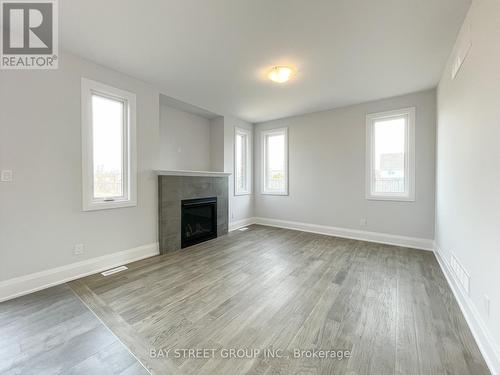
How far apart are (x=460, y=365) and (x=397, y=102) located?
13.2 feet

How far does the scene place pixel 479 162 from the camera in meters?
1.72

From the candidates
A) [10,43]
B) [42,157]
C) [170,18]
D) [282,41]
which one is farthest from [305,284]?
[10,43]

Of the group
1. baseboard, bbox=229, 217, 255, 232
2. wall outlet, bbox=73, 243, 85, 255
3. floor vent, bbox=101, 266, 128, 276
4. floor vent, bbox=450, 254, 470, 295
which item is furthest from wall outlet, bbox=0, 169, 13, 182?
floor vent, bbox=450, 254, 470, 295

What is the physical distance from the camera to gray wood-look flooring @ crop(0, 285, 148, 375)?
1423 millimetres

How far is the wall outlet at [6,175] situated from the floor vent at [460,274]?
458 centimetres

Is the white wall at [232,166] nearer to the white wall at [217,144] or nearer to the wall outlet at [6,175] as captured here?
the white wall at [217,144]

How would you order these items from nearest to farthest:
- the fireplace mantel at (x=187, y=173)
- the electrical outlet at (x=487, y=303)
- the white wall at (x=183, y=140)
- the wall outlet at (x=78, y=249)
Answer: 1. the electrical outlet at (x=487, y=303)
2. the wall outlet at (x=78, y=249)
3. the fireplace mantel at (x=187, y=173)
4. the white wall at (x=183, y=140)

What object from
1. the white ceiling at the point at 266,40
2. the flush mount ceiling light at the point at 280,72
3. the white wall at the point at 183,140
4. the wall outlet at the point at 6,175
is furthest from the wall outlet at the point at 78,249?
the flush mount ceiling light at the point at 280,72

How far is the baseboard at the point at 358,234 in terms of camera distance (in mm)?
3850

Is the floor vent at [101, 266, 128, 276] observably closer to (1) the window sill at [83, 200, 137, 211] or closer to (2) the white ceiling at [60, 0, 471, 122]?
(1) the window sill at [83, 200, 137, 211]

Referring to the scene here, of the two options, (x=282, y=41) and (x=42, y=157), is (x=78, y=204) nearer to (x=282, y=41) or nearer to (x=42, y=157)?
(x=42, y=157)

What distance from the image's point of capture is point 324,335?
1706 mm

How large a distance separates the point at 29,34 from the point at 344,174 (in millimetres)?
5083

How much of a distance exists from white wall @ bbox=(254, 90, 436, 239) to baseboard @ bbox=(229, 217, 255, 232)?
34cm
